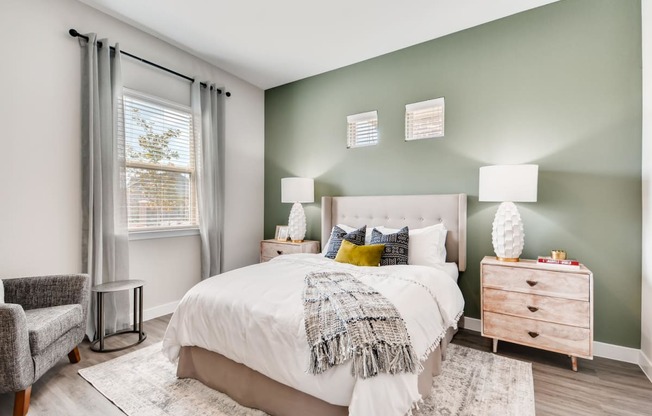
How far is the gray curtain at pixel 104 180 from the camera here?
8.79 feet

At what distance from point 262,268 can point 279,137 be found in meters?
2.54

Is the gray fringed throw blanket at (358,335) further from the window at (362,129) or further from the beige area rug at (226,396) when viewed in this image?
the window at (362,129)

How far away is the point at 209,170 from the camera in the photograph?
12.0 feet

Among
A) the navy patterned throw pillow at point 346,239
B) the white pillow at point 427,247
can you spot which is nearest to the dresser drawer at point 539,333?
the white pillow at point 427,247

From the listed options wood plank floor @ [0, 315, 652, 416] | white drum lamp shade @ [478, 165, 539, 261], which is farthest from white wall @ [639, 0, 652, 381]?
white drum lamp shade @ [478, 165, 539, 261]

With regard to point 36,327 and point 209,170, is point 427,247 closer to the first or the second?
point 209,170

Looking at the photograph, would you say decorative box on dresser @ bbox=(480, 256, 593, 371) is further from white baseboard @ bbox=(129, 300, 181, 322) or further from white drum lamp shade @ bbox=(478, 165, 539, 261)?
white baseboard @ bbox=(129, 300, 181, 322)

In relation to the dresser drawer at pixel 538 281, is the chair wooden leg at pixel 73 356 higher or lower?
lower

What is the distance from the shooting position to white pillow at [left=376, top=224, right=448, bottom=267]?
2744 millimetres

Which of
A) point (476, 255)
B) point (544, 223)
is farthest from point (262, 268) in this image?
point (544, 223)

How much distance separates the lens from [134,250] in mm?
3107

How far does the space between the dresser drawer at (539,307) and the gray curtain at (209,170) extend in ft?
9.71

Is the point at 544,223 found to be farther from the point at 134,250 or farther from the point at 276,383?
the point at 134,250

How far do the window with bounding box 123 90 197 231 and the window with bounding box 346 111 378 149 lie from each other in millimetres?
1925
